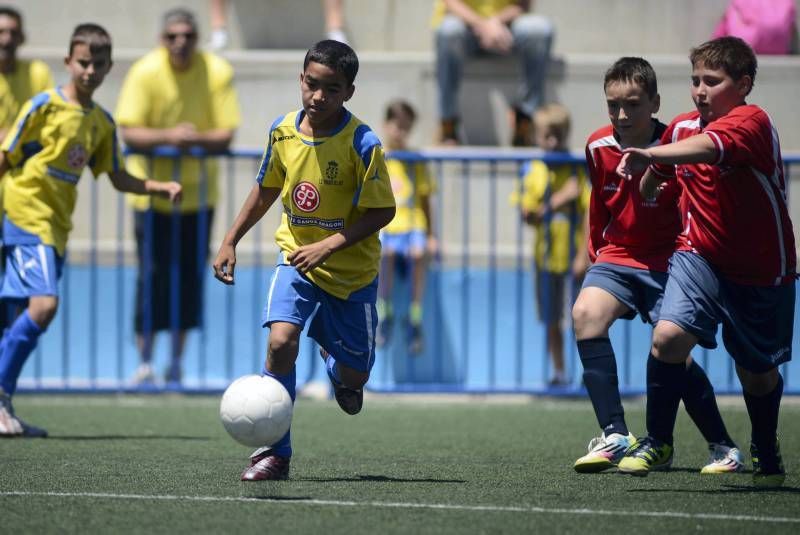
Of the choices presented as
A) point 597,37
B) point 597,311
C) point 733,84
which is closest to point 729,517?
point 597,311

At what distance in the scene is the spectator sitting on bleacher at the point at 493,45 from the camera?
36.3ft

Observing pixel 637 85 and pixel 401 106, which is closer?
pixel 637 85

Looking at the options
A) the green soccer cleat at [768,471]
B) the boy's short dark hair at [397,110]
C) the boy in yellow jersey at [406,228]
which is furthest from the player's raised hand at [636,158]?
the boy's short dark hair at [397,110]

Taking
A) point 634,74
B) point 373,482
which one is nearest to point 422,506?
point 373,482

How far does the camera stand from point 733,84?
17.9 feet

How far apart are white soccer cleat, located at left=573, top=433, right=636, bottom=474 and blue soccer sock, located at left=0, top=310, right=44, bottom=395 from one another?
3.15 meters

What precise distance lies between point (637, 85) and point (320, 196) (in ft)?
4.48

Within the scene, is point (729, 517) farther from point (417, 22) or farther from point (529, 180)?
point (417, 22)

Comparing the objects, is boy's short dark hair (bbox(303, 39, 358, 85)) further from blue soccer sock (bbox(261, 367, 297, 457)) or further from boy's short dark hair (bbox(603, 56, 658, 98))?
blue soccer sock (bbox(261, 367, 297, 457))

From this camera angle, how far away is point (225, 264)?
566 cm

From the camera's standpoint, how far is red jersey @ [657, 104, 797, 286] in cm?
536

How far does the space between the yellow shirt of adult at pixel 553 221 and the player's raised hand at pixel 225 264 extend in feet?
13.4

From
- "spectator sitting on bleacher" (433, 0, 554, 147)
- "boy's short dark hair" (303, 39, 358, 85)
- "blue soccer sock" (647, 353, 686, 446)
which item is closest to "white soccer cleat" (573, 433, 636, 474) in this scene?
"blue soccer sock" (647, 353, 686, 446)

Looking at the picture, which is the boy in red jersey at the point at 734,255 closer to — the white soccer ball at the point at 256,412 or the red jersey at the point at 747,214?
the red jersey at the point at 747,214
